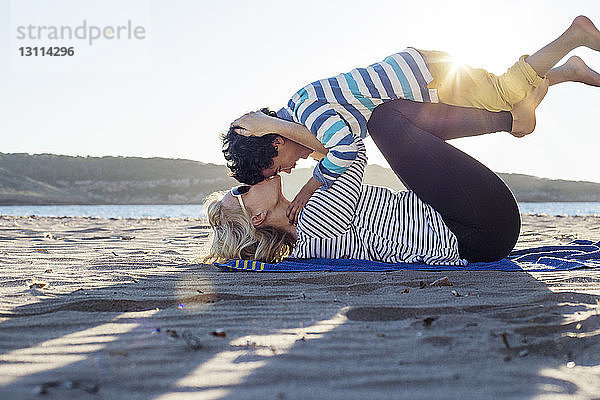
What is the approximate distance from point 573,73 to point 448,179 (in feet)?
4.77

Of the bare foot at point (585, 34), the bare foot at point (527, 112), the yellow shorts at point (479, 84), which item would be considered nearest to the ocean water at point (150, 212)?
the yellow shorts at point (479, 84)

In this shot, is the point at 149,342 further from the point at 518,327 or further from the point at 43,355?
the point at 518,327

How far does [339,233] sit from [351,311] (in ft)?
4.72

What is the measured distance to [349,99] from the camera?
314cm

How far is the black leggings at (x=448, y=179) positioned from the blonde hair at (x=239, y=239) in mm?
937

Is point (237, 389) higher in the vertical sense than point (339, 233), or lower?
lower

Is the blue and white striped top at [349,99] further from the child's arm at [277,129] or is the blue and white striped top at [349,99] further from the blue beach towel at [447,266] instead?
the blue beach towel at [447,266]

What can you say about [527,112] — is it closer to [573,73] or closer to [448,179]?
[573,73]

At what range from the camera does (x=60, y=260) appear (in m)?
3.39

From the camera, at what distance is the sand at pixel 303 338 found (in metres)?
1.16

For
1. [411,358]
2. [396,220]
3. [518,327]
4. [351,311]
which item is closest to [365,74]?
[396,220]

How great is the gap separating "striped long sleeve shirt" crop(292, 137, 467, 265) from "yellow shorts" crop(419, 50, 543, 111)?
756 mm

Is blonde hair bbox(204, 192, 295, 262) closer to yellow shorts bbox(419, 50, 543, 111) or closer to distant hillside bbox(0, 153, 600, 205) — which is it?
yellow shorts bbox(419, 50, 543, 111)

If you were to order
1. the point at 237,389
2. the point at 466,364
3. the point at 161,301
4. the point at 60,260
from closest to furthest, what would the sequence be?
the point at 237,389 < the point at 466,364 < the point at 161,301 < the point at 60,260
